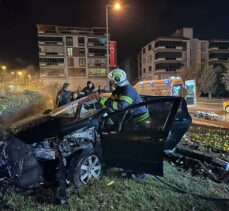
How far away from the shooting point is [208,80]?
1571 inches

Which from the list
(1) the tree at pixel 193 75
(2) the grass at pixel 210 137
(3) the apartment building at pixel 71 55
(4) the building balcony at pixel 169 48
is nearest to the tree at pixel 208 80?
(1) the tree at pixel 193 75

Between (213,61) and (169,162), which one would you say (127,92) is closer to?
(169,162)

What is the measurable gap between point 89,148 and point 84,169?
1.31 ft

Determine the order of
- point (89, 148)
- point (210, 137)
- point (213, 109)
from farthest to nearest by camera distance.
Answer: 1. point (213, 109)
2. point (210, 137)
3. point (89, 148)

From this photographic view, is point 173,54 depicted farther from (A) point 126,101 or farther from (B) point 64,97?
(A) point 126,101

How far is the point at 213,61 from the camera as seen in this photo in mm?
61344

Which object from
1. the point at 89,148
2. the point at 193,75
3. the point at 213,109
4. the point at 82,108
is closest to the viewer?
the point at 89,148

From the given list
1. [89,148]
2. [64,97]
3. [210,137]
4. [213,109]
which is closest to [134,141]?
[89,148]

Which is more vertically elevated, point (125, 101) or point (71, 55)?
point (71, 55)

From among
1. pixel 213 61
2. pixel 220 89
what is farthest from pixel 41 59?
pixel 213 61

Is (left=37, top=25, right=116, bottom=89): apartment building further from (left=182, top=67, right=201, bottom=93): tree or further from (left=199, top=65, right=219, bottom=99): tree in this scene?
(left=199, top=65, right=219, bottom=99): tree

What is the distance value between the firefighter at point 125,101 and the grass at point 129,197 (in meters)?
0.40

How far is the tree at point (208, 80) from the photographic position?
130 ft

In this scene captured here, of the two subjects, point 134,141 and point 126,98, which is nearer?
point 134,141
